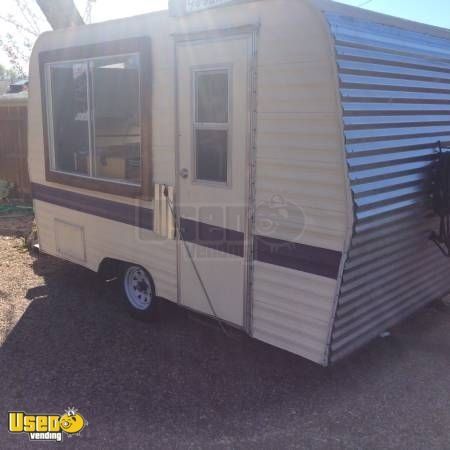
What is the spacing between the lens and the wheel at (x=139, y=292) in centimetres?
450

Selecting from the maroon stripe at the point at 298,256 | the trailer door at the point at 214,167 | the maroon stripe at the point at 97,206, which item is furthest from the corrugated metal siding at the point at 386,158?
the maroon stripe at the point at 97,206

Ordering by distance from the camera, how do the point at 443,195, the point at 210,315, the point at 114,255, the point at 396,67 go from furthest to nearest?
the point at 114,255 < the point at 210,315 < the point at 443,195 < the point at 396,67

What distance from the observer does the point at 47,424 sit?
325 centimetres

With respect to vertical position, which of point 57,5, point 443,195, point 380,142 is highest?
point 57,5

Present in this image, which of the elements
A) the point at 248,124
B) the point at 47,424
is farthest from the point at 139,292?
the point at 248,124

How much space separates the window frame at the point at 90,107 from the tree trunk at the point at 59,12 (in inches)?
104

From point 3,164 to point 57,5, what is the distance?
4.28 m

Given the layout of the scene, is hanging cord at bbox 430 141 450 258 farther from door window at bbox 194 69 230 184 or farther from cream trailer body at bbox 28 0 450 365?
door window at bbox 194 69 230 184

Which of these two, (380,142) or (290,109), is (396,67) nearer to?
(380,142)

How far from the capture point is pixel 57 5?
286 inches

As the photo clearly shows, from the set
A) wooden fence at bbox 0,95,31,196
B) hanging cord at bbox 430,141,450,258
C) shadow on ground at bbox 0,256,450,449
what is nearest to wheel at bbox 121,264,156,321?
shadow on ground at bbox 0,256,450,449

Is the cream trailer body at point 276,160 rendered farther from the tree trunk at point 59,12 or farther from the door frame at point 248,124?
the tree trunk at point 59,12

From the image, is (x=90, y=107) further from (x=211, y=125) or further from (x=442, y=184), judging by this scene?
(x=442, y=184)

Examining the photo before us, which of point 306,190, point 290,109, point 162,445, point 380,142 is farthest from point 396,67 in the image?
point 162,445
